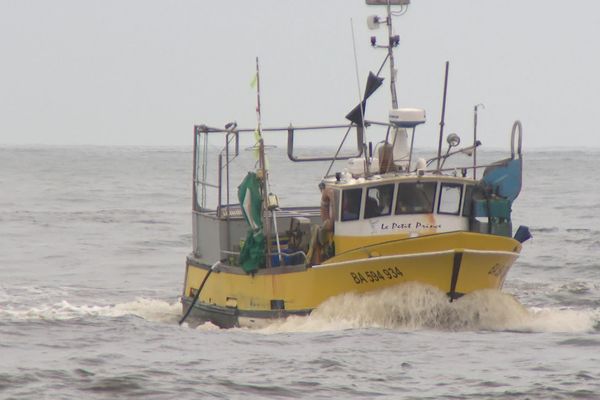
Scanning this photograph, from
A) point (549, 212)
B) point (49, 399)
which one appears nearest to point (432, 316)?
point (49, 399)

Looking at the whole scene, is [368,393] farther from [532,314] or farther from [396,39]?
[396,39]

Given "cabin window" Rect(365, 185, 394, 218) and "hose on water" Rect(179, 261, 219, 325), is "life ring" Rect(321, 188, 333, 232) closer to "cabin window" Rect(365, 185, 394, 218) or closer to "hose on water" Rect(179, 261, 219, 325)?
"cabin window" Rect(365, 185, 394, 218)

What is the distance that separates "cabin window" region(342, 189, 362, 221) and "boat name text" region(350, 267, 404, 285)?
1.11 meters

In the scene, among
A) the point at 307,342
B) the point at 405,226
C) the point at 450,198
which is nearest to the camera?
the point at 307,342

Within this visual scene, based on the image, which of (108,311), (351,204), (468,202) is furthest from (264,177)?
(108,311)

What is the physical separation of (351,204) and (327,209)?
25.4 inches

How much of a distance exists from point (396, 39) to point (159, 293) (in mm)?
9666

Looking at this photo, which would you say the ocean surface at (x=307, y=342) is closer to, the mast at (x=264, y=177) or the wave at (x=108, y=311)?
the wave at (x=108, y=311)

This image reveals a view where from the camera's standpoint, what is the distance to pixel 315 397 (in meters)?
15.3

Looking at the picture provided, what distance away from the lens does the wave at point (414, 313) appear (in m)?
20.8

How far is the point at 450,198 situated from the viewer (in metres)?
21.8

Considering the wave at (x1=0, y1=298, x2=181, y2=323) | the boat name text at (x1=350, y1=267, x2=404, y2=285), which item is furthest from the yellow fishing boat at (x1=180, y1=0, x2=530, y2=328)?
the wave at (x1=0, y1=298, x2=181, y2=323)

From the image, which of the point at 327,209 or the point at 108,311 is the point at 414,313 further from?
the point at 108,311

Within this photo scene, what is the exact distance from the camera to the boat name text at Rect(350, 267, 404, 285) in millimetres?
20766
